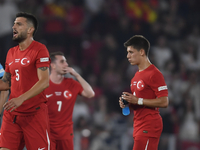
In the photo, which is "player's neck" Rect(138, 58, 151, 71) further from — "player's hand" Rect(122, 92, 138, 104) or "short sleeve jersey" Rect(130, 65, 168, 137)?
"player's hand" Rect(122, 92, 138, 104)

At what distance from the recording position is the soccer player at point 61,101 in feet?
16.1

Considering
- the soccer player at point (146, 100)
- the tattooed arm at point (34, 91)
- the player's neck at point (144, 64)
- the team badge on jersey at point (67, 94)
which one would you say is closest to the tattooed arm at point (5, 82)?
the tattooed arm at point (34, 91)

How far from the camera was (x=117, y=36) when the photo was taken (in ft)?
34.1

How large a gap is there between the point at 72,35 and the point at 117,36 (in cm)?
149

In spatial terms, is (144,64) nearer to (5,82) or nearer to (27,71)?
(27,71)

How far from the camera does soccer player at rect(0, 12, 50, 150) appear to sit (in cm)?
382

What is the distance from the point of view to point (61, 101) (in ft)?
16.6

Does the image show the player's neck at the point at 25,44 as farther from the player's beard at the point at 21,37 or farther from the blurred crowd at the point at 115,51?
the blurred crowd at the point at 115,51

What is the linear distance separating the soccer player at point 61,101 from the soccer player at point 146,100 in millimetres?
1166

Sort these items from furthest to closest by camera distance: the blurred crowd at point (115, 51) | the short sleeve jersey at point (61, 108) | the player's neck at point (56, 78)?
the blurred crowd at point (115, 51), the player's neck at point (56, 78), the short sleeve jersey at point (61, 108)

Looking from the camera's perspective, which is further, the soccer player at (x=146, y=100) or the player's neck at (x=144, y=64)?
the player's neck at (x=144, y=64)

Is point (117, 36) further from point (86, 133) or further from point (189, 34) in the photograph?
point (86, 133)

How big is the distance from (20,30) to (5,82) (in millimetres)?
699

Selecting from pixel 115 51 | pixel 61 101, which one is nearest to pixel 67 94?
pixel 61 101
